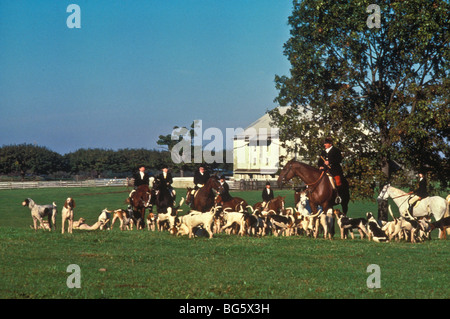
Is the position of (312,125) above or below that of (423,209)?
above

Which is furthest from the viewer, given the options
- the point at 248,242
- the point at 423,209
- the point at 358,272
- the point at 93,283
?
the point at 423,209

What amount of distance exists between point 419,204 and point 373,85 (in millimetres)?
7493

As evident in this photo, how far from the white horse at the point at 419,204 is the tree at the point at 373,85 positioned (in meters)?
3.46

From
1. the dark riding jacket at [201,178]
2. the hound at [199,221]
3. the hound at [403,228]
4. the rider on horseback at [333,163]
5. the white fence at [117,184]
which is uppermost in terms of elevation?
the rider on horseback at [333,163]

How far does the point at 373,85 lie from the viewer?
96.6ft

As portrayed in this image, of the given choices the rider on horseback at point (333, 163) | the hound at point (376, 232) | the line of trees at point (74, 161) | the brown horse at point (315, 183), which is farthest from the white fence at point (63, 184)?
the hound at point (376, 232)

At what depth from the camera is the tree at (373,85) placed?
26.8 m

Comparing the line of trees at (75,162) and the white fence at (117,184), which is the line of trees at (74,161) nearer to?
the line of trees at (75,162)

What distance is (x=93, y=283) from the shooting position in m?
10.8

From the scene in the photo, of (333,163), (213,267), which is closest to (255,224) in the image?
(333,163)

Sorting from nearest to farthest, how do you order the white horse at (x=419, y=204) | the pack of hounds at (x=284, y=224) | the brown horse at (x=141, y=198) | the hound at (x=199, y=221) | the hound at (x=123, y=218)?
the hound at (x=199, y=221)
the pack of hounds at (x=284, y=224)
the white horse at (x=419, y=204)
the brown horse at (x=141, y=198)
the hound at (x=123, y=218)
